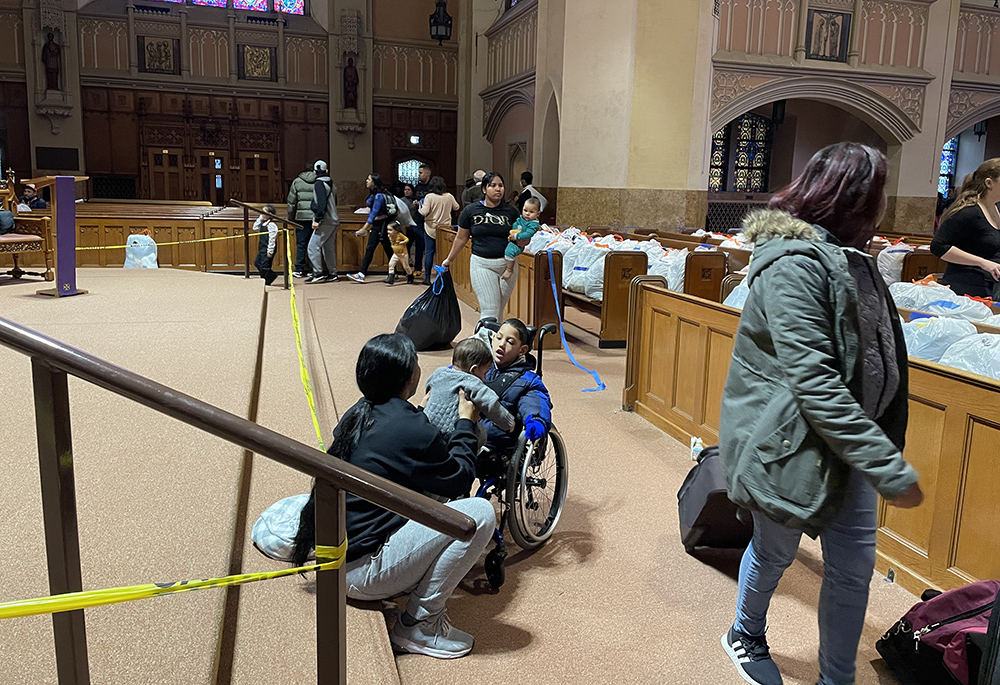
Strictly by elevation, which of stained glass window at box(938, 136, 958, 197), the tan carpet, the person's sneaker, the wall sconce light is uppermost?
the wall sconce light

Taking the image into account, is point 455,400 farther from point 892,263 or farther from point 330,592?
point 892,263

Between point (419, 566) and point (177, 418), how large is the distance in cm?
135

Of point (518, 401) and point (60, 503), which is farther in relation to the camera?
point (518, 401)

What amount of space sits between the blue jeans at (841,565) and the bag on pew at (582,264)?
573 cm

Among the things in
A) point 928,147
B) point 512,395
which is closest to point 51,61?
point 512,395

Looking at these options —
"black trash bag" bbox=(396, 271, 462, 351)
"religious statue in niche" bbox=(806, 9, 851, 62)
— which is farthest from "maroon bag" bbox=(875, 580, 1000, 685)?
"religious statue in niche" bbox=(806, 9, 851, 62)

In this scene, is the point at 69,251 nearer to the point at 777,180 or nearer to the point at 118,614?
the point at 118,614

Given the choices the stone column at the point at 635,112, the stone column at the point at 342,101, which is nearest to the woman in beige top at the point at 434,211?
the stone column at the point at 635,112

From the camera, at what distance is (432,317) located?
666 cm

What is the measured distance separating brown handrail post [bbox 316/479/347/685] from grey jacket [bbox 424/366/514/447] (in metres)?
1.43

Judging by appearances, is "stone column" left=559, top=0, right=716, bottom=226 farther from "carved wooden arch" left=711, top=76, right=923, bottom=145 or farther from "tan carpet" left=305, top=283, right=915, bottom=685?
"tan carpet" left=305, top=283, right=915, bottom=685

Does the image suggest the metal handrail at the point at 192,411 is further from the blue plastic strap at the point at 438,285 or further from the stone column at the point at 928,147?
the stone column at the point at 928,147

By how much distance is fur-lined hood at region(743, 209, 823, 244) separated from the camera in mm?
1881

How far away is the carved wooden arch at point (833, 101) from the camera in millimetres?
12812
